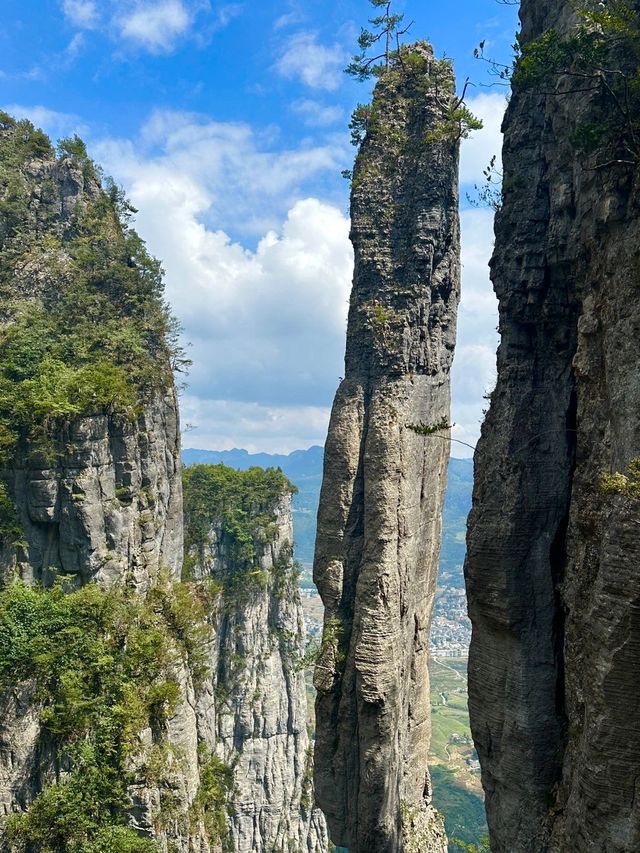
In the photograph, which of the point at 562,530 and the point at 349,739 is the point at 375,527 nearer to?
the point at 349,739

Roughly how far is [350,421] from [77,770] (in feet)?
47.9

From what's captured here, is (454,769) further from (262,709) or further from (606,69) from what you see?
(606,69)

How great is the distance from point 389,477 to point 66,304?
63.2 feet

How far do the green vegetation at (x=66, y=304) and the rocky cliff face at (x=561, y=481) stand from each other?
18.1m

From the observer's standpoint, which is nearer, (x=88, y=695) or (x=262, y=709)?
(x=88, y=695)

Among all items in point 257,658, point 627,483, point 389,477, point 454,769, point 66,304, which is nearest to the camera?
point 627,483

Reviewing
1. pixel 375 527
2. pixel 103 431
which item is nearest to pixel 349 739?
pixel 375 527

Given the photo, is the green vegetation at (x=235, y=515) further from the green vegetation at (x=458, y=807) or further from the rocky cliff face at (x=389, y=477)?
the green vegetation at (x=458, y=807)

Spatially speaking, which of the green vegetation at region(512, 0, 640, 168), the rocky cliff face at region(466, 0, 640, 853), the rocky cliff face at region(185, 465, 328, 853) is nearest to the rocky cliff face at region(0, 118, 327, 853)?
the rocky cliff face at region(185, 465, 328, 853)

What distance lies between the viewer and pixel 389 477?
17.4 m

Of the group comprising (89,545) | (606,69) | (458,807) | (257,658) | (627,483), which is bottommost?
(458,807)

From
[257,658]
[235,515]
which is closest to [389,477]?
[235,515]

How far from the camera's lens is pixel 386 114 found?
1938 cm

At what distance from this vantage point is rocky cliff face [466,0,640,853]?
6.96m
